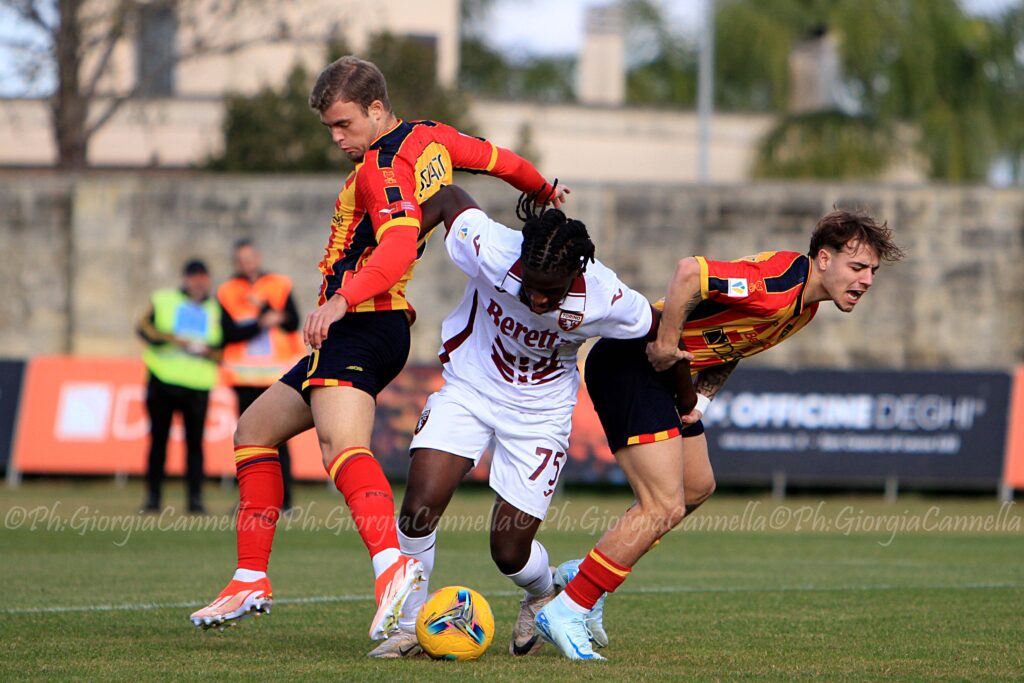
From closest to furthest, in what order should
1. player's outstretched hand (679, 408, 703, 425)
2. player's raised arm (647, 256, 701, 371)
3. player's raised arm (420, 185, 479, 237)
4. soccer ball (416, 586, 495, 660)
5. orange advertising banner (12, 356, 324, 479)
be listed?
soccer ball (416, 586, 495, 660)
player's raised arm (647, 256, 701, 371)
player's raised arm (420, 185, 479, 237)
player's outstretched hand (679, 408, 703, 425)
orange advertising banner (12, 356, 324, 479)

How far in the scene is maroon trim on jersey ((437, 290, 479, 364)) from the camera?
6250 mm

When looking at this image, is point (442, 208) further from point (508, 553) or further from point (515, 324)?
point (508, 553)

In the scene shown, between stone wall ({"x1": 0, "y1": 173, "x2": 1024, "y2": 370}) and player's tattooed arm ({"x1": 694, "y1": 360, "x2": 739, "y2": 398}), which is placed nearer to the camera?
player's tattooed arm ({"x1": 694, "y1": 360, "x2": 739, "y2": 398})

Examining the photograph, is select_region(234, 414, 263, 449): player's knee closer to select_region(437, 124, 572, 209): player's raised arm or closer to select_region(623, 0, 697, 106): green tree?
select_region(437, 124, 572, 209): player's raised arm

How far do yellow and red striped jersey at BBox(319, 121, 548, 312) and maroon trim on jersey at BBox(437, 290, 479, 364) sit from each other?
276 mm

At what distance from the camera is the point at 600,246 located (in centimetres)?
1864

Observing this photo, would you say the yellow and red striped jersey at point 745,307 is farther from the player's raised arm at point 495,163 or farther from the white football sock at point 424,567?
the white football sock at point 424,567

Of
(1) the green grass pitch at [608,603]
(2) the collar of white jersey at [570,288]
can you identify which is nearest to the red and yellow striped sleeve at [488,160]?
(2) the collar of white jersey at [570,288]

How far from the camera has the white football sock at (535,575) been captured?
606 centimetres

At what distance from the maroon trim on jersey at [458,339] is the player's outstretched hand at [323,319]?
78 centimetres

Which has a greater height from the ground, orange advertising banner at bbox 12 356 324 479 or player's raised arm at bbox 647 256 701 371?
player's raised arm at bbox 647 256 701 371

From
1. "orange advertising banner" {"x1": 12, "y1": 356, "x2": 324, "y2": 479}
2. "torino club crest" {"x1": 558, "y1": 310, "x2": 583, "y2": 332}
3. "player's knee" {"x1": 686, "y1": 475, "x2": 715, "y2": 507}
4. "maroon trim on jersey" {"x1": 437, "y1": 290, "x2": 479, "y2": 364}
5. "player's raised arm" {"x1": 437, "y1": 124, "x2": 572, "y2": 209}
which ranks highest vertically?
"player's raised arm" {"x1": 437, "y1": 124, "x2": 572, "y2": 209}

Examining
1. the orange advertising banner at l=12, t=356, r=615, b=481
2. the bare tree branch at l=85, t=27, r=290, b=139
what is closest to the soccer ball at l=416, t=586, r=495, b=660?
the orange advertising banner at l=12, t=356, r=615, b=481

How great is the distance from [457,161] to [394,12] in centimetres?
2827
